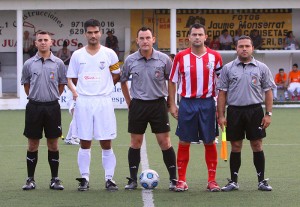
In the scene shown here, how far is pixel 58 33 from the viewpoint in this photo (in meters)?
30.4

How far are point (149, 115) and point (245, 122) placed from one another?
1153 mm

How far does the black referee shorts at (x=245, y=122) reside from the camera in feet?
35.1

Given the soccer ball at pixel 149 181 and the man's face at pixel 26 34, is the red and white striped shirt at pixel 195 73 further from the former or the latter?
the man's face at pixel 26 34

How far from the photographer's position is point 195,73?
10688mm

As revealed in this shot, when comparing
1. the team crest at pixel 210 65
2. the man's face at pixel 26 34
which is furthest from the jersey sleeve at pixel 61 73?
the man's face at pixel 26 34

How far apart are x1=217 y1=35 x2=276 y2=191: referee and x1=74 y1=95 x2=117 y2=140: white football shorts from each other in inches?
52.7

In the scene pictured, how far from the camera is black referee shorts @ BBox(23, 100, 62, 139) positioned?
1094 cm

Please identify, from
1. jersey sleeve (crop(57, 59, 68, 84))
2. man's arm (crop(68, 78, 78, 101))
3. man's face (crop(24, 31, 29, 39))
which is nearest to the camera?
man's arm (crop(68, 78, 78, 101))

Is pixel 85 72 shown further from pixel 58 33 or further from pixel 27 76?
pixel 58 33

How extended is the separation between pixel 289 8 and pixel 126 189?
1832 centimetres

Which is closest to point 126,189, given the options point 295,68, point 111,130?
point 111,130

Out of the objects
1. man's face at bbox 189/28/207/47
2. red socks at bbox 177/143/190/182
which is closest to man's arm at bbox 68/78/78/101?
red socks at bbox 177/143/190/182

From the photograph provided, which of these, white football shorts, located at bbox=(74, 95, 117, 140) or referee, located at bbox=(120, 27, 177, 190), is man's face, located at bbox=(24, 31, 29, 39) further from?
white football shorts, located at bbox=(74, 95, 117, 140)

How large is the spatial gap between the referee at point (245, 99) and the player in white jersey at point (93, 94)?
1.32m
